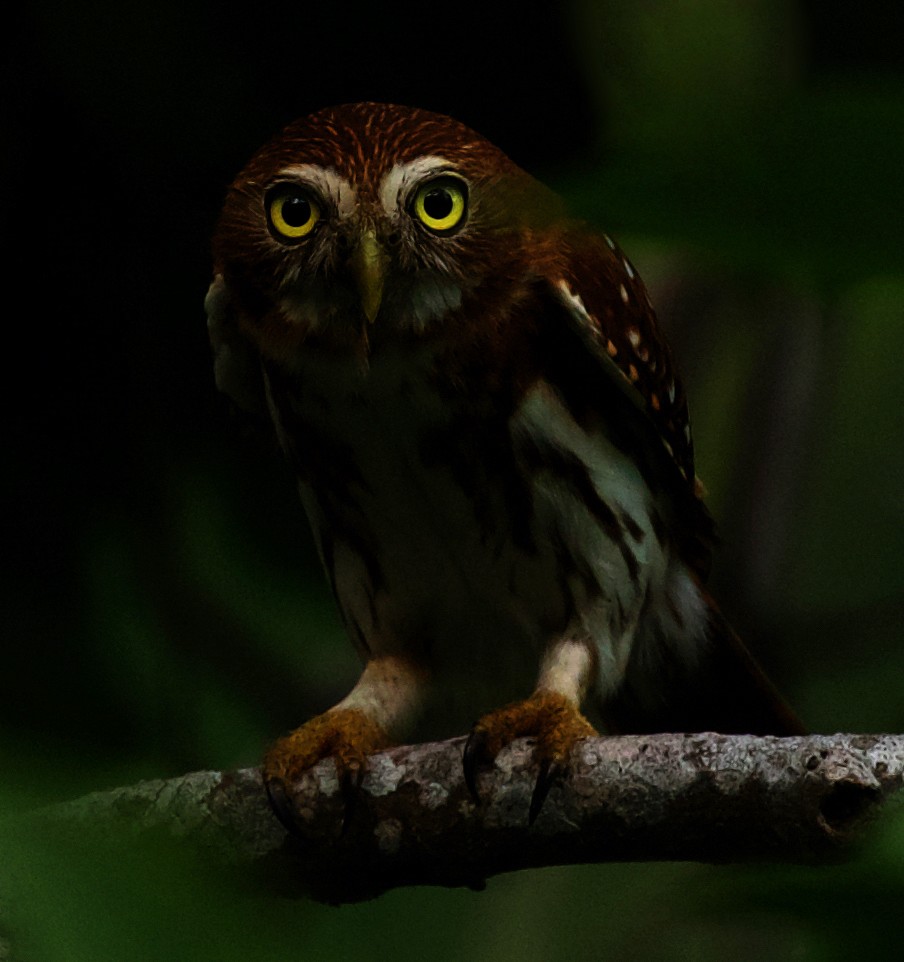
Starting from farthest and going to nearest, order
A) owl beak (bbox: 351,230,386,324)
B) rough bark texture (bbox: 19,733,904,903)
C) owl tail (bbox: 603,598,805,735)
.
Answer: owl tail (bbox: 603,598,805,735), owl beak (bbox: 351,230,386,324), rough bark texture (bbox: 19,733,904,903)

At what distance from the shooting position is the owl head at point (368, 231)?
1.71m

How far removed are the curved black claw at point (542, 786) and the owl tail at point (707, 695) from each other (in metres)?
0.92

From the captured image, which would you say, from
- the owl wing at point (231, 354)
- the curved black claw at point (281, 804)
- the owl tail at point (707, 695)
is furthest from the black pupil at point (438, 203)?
the owl tail at point (707, 695)

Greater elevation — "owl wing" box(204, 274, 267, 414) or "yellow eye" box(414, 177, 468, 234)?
"yellow eye" box(414, 177, 468, 234)

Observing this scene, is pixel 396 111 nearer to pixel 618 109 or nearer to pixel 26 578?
pixel 26 578

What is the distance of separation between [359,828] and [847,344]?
1.99 metres

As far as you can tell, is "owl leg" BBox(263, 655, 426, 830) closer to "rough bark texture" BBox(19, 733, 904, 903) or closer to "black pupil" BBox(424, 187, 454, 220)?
"rough bark texture" BBox(19, 733, 904, 903)

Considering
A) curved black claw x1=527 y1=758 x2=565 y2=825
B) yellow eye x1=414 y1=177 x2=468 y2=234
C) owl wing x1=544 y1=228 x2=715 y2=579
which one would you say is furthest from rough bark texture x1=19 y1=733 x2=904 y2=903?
yellow eye x1=414 y1=177 x2=468 y2=234

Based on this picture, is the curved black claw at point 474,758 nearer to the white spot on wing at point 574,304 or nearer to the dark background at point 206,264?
the dark background at point 206,264

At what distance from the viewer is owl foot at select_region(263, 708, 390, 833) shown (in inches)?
69.9

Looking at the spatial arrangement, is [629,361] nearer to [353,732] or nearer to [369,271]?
[369,271]

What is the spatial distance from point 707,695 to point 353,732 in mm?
846

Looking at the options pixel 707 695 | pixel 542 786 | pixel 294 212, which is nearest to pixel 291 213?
pixel 294 212

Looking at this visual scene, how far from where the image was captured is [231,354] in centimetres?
217
